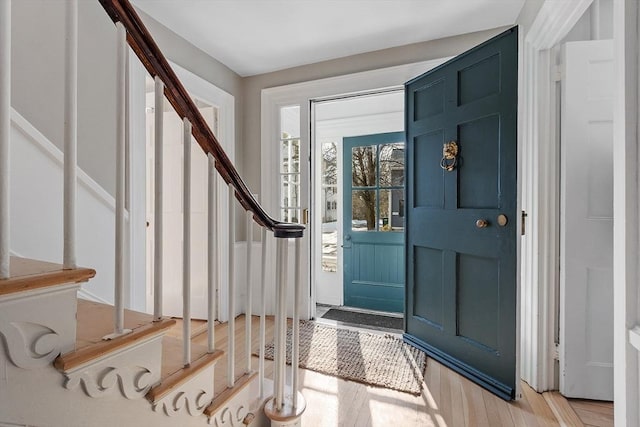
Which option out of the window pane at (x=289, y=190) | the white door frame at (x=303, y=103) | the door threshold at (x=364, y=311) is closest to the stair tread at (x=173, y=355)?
the white door frame at (x=303, y=103)

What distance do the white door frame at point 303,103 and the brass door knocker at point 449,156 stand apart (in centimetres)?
76

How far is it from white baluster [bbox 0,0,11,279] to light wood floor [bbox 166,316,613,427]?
112 cm

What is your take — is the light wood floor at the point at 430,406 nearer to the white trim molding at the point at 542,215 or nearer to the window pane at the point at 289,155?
the white trim molding at the point at 542,215

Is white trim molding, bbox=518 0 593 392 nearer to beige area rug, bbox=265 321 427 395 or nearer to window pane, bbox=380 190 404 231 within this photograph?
beige area rug, bbox=265 321 427 395

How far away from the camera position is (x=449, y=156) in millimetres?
2068

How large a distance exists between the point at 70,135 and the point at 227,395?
985 millimetres

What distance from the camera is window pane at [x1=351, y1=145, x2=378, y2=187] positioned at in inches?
141

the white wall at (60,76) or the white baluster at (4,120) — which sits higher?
the white wall at (60,76)

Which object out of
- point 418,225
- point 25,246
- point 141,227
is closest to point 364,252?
point 418,225

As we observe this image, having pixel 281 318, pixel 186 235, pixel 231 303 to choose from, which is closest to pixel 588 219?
pixel 281 318

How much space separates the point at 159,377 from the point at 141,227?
1418mm

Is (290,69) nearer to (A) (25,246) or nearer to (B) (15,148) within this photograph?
(B) (15,148)

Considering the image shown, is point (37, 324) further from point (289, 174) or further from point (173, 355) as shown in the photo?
point (289, 174)

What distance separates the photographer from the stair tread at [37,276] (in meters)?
0.54
